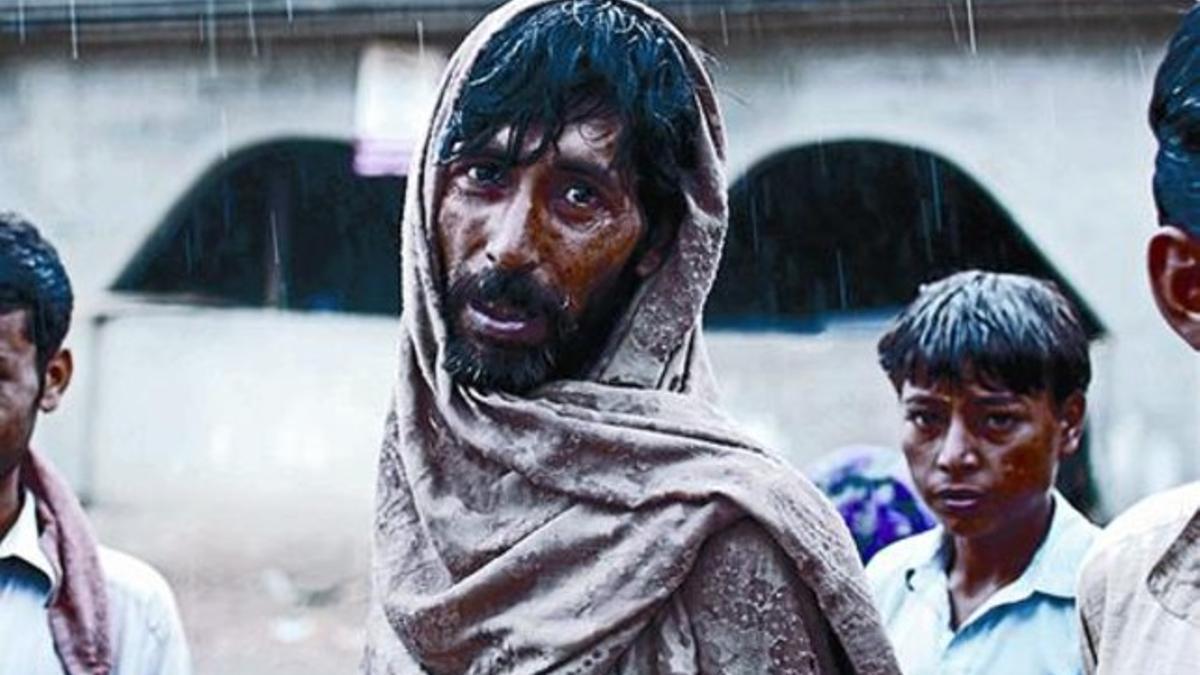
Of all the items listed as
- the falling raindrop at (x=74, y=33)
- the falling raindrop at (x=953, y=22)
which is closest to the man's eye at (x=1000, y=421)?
the falling raindrop at (x=953, y=22)

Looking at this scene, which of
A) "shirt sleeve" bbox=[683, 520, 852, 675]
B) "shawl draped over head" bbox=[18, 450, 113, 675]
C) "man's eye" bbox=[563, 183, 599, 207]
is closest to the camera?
"shirt sleeve" bbox=[683, 520, 852, 675]

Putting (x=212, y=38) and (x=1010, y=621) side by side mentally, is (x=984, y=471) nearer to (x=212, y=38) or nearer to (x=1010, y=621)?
(x=1010, y=621)

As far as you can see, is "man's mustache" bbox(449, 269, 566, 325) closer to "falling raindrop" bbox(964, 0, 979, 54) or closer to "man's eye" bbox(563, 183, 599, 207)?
"man's eye" bbox(563, 183, 599, 207)

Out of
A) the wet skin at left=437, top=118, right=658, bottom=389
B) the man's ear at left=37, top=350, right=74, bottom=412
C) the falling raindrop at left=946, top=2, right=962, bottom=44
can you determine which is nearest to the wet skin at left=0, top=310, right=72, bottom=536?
the man's ear at left=37, top=350, right=74, bottom=412

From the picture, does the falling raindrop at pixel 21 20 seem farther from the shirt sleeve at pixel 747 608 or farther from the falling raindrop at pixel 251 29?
the shirt sleeve at pixel 747 608

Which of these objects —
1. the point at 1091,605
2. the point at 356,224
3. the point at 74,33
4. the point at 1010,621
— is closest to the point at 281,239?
the point at 356,224

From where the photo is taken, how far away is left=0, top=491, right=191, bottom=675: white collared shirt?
12.5 ft

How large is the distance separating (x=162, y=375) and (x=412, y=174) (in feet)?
22.0

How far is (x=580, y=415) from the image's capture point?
2.46 m

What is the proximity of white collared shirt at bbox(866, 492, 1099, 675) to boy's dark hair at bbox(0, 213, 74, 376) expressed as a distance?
154cm

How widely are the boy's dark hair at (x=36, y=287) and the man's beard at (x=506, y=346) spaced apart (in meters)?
1.67

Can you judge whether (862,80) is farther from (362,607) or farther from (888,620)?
(888,620)

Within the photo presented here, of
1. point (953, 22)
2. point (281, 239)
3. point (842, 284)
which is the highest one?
point (953, 22)

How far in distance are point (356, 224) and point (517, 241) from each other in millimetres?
6684
